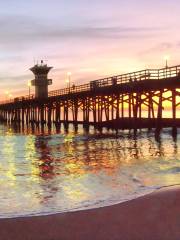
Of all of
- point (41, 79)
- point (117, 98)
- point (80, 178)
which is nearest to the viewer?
point (80, 178)

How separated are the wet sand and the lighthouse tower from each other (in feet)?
214

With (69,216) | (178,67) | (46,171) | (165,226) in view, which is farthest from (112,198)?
(178,67)

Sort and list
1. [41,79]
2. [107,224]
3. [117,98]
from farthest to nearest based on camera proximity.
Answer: [41,79] < [117,98] < [107,224]

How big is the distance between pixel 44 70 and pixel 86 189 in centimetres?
6432

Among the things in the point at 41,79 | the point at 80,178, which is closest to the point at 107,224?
the point at 80,178

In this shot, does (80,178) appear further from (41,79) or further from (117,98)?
(41,79)

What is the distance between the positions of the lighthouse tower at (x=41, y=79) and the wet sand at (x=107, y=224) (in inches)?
2571

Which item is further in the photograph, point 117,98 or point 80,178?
point 117,98

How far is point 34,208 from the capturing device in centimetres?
930

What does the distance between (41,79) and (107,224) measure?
6768 cm

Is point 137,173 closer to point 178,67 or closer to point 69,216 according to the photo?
point 69,216

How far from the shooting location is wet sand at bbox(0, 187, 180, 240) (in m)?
7.00

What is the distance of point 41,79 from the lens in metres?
74.4

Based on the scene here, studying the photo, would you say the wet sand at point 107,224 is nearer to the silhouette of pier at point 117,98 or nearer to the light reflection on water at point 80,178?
the light reflection on water at point 80,178
